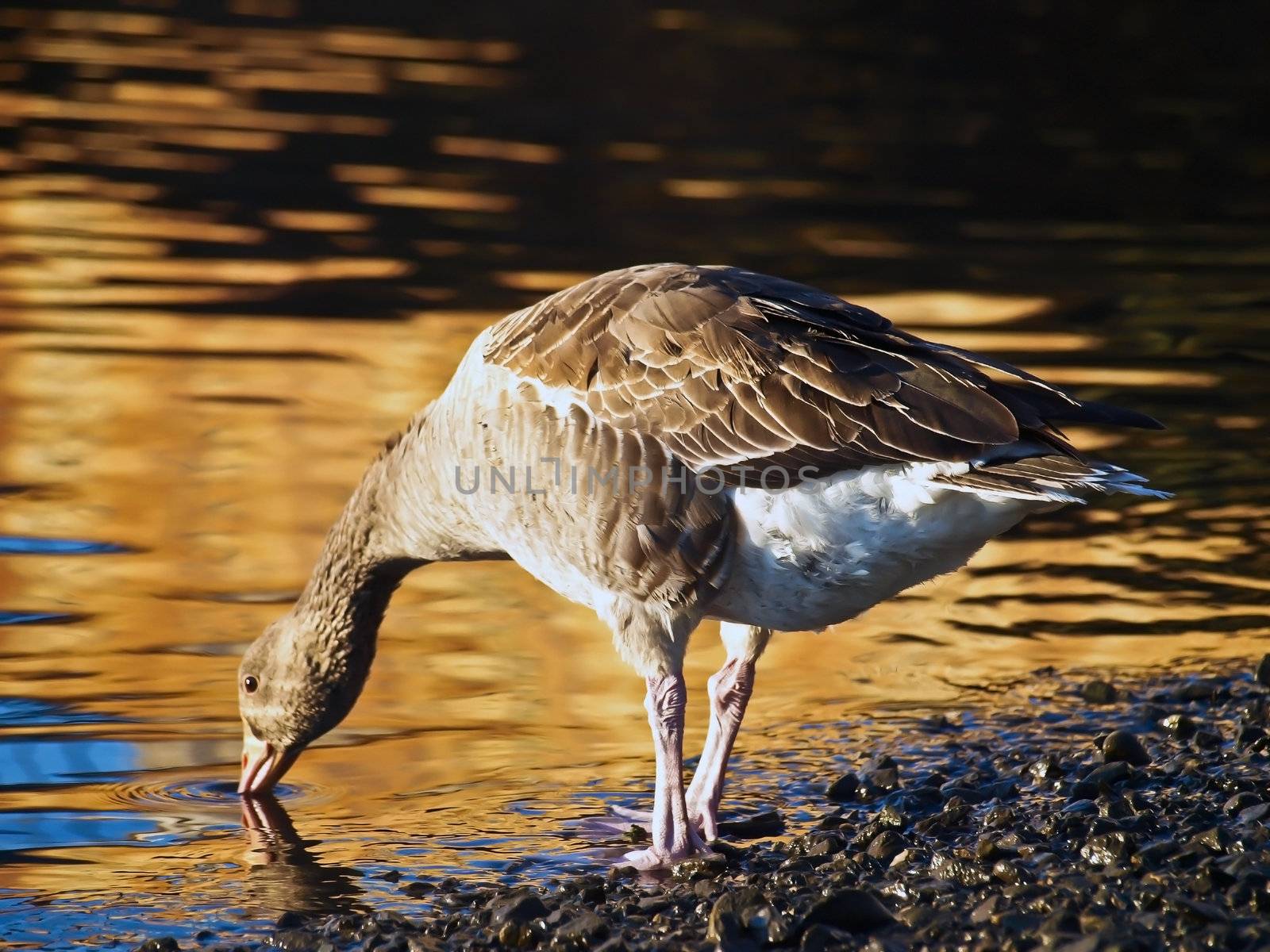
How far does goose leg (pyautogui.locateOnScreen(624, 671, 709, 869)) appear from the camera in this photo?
628cm

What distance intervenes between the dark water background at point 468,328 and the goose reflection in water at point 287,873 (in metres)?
0.03

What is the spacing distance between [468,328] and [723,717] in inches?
282

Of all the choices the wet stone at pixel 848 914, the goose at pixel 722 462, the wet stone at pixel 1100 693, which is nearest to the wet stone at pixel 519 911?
the goose at pixel 722 462

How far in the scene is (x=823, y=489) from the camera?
240 inches

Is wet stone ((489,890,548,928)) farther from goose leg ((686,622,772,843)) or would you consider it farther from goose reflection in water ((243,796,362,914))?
goose leg ((686,622,772,843))

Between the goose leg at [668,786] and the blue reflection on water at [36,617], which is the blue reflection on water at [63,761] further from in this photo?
the goose leg at [668,786]

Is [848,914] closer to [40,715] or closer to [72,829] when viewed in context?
[72,829]

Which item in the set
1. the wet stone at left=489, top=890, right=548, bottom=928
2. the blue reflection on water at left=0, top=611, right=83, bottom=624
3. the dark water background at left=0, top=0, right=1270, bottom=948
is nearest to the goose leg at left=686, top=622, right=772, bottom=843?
the dark water background at left=0, top=0, right=1270, bottom=948

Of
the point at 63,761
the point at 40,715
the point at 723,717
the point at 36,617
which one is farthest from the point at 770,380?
the point at 36,617

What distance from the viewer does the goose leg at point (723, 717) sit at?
6656 millimetres

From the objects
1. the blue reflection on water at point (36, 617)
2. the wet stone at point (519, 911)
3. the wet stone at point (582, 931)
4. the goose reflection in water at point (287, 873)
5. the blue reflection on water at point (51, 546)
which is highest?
the blue reflection on water at point (51, 546)

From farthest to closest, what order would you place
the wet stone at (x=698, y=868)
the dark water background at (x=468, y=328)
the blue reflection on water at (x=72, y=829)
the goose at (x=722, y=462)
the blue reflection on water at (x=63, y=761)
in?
1. the dark water background at (x=468, y=328)
2. the blue reflection on water at (x=63, y=761)
3. the blue reflection on water at (x=72, y=829)
4. the wet stone at (x=698, y=868)
5. the goose at (x=722, y=462)

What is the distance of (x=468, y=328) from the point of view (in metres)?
13.5

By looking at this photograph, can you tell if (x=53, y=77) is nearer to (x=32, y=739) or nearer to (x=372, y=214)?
(x=372, y=214)
